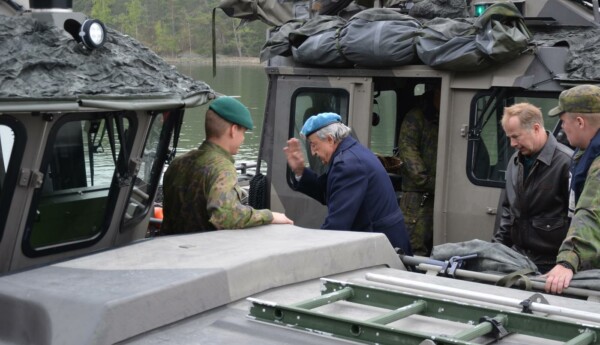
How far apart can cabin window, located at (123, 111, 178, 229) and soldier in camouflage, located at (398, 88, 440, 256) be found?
372 cm

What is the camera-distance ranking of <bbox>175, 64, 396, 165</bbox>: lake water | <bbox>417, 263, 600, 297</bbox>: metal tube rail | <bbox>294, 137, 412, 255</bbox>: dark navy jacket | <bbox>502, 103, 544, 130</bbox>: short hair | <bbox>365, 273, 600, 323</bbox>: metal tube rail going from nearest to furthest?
<bbox>365, 273, 600, 323</bbox>: metal tube rail < <bbox>417, 263, 600, 297</bbox>: metal tube rail < <bbox>502, 103, 544, 130</bbox>: short hair < <bbox>294, 137, 412, 255</bbox>: dark navy jacket < <bbox>175, 64, 396, 165</bbox>: lake water

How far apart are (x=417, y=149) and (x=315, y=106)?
36.7 inches

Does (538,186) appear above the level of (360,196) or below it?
above

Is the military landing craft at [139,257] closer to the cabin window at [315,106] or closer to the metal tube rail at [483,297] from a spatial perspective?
the metal tube rail at [483,297]

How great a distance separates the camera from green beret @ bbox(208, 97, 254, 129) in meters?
5.23

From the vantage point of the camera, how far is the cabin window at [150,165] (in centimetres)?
492

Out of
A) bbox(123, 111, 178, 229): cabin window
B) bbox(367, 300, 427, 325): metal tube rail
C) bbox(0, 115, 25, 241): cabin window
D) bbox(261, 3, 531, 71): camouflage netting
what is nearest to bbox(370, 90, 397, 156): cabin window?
bbox(261, 3, 531, 71): camouflage netting

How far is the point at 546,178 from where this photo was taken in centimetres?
579

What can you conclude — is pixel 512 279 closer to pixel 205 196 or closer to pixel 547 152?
pixel 547 152

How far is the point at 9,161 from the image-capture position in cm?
419

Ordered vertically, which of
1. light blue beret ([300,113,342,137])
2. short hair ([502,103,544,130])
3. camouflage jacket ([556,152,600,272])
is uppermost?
short hair ([502,103,544,130])

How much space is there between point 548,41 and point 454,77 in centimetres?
76

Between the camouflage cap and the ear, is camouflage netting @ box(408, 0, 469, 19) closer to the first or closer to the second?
the camouflage cap

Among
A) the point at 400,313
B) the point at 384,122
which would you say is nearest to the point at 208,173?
the point at 400,313
